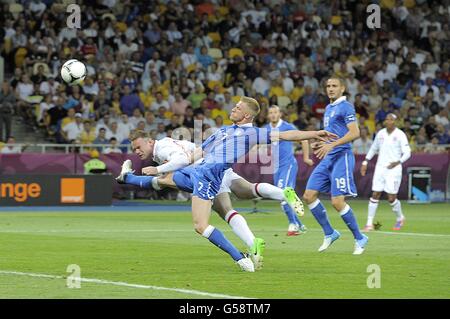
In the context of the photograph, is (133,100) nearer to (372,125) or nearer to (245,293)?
(372,125)

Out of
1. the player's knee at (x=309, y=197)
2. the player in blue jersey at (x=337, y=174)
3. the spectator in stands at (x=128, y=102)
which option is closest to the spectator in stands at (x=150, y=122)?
the spectator in stands at (x=128, y=102)

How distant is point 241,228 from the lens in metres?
14.4

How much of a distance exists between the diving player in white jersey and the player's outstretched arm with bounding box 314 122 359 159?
1374mm

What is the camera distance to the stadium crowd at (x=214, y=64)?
33.3m

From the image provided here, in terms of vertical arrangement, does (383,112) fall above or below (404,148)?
below

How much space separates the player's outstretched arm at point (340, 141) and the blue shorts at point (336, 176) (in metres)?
0.68

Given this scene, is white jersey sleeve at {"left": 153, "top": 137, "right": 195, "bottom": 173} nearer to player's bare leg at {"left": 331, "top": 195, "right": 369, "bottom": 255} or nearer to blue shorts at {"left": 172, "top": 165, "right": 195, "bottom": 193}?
blue shorts at {"left": 172, "top": 165, "right": 195, "bottom": 193}

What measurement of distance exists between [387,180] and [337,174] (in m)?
7.15

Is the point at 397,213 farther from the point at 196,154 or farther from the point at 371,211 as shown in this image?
the point at 196,154

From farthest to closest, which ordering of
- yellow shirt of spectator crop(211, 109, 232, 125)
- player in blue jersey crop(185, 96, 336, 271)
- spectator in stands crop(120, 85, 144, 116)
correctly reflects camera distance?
yellow shirt of spectator crop(211, 109, 232, 125), spectator in stands crop(120, 85, 144, 116), player in blue jersey crop(185, 96, 336, 271)

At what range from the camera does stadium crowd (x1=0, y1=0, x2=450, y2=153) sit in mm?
33281

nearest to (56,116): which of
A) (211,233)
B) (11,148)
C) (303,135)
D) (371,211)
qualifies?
(11,148)

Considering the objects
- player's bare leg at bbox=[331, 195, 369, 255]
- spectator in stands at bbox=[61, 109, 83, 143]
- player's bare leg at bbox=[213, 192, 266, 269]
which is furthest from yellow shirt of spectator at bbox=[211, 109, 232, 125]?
player's bare leg at bbox=[213, 192, 266, 269]
